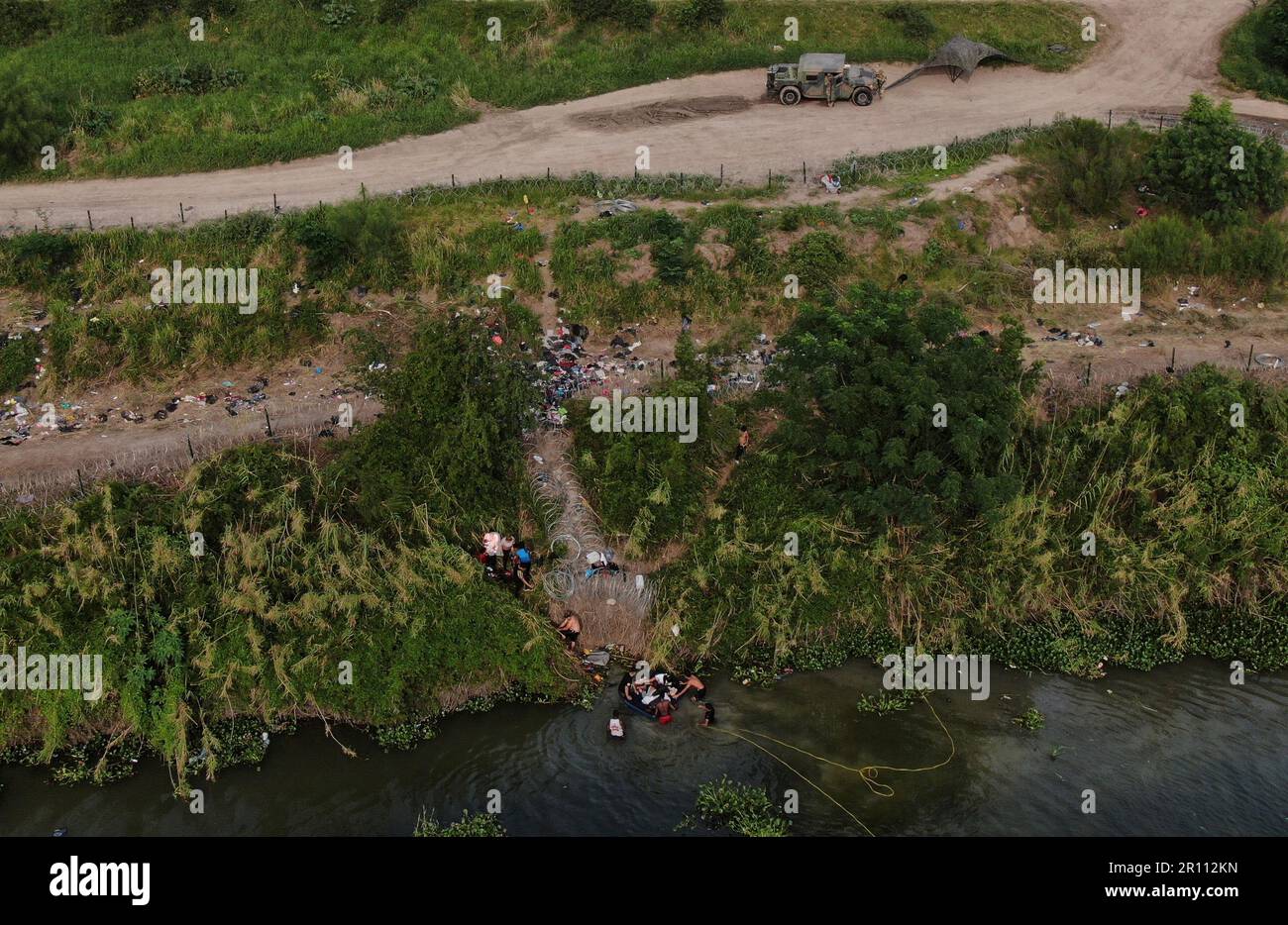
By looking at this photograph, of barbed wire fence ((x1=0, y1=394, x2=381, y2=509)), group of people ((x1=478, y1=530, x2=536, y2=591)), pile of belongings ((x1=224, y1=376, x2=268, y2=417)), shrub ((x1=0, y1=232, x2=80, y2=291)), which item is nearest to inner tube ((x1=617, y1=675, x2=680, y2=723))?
group of people ((x1=478, y1=530, x2=536, y2=591))

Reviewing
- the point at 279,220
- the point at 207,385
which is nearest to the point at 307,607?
the point at 207,385

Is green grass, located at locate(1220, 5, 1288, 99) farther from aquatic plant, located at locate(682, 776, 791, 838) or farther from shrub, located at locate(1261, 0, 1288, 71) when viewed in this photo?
aquatic plant, located at locate(682, 776, 791, 838)

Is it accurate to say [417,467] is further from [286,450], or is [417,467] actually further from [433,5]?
[433,5]

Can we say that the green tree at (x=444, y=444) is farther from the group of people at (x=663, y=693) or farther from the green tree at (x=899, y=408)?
the green tree at (x=899, y=408)

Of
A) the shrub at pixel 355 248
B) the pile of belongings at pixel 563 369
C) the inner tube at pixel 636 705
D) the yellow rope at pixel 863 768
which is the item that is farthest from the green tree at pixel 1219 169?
the inner tube at pixel 636 705

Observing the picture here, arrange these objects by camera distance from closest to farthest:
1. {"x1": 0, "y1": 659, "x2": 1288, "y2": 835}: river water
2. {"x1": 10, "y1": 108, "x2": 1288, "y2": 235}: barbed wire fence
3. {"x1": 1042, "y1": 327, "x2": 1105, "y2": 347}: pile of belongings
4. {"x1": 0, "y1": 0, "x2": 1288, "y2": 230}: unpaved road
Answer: {"x1": 0, "y1": 659, "x2": 1288, "y2": 835}: river water < {"x1": 1042, "y1": 327, "x2": 1105, "y2": 347}: pile of belongings < {"x1": 10, "y1": 108, "x2": 1288, "y2": 235}: barbed wire fence < {"x1": 0, "y1": 0, "x2": 1288, "y2": 230}: unpaved road

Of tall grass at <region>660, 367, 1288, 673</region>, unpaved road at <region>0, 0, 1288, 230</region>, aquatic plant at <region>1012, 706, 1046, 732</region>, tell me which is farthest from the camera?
unpaved road at <region>0, 0, 1288, 230</region>

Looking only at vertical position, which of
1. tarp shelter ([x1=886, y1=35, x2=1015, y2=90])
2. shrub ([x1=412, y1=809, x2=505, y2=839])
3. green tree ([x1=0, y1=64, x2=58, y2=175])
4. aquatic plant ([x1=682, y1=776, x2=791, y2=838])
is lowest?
shrub ([x1=412, y1=809, x2=505, y2=839])
